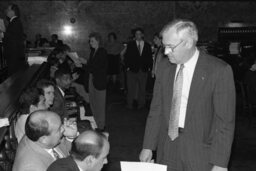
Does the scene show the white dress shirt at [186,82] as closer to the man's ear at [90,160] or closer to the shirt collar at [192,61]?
the shirt collar at [192,61]

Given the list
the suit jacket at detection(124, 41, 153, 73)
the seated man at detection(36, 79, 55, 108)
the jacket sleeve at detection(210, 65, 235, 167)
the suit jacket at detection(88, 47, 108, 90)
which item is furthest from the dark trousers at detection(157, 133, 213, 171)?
the suit jacket at detection(124, 41, 153, 73)

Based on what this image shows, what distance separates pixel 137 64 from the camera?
28.8ft

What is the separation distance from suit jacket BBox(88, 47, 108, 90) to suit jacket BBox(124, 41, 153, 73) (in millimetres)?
2498

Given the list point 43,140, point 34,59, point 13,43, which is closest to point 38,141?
point 43,140

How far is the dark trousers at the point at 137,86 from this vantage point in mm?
8891

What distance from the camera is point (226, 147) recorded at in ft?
8.32

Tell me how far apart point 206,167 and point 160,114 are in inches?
18.3

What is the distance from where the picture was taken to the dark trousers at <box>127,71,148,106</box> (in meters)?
8.89

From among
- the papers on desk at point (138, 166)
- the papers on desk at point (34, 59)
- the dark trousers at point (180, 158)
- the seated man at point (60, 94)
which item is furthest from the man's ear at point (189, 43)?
the papers on desk at point (34, 59)

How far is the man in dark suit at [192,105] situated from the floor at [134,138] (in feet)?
5.19

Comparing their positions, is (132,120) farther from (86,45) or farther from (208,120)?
(86,45)

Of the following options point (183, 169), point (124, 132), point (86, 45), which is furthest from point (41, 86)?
point (86, 45)

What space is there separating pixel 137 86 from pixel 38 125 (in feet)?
21.3

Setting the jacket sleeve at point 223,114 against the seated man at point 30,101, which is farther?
the seated man at point 30,101
